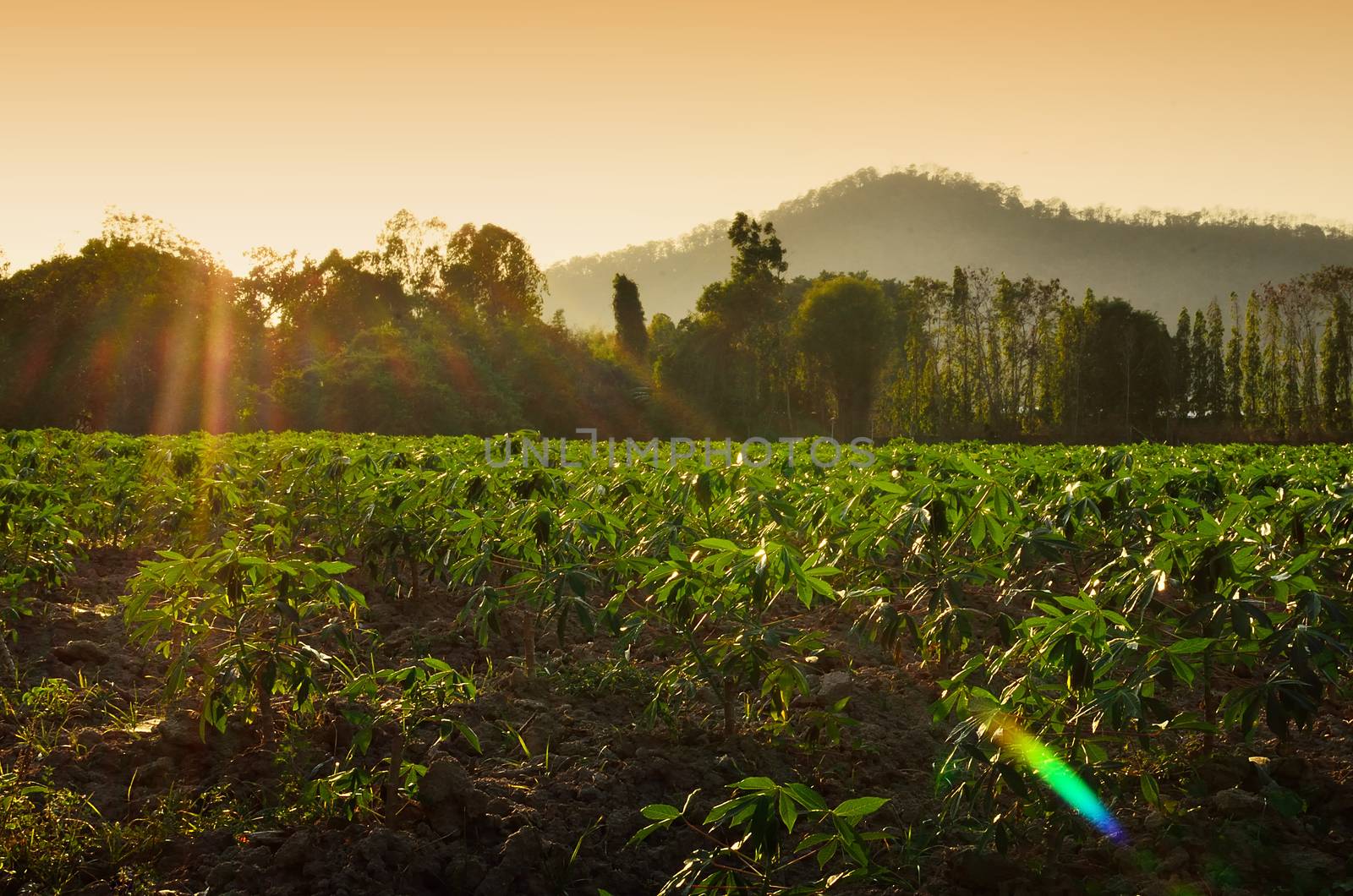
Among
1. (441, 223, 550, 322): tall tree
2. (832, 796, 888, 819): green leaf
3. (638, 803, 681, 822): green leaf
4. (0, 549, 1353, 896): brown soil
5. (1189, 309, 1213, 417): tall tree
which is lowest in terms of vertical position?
(0, 549, 1353, 896): brown soil

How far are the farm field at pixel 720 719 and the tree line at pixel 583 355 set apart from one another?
1110 inches

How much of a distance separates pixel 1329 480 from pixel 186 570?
571cm

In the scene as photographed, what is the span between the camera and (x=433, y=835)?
9.32ft

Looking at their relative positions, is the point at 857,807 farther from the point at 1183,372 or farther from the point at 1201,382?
the point at 1201,382

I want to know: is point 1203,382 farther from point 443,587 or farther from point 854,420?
point 443,587

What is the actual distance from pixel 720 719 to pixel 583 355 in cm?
3929

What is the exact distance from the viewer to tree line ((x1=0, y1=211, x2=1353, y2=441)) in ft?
111

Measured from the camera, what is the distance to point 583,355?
42.5m

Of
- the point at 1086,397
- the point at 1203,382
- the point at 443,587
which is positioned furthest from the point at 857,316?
the point at 443,587

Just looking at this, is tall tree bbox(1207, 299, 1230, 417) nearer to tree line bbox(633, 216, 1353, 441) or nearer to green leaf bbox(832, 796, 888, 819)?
tree line bbox(633, 216, 1353, 441)

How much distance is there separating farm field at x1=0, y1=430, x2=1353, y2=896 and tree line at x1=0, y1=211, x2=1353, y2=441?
28199 mm

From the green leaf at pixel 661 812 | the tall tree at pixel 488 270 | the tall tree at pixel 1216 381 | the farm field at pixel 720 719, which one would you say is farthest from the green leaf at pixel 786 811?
the tall tree at pixel 1216 381

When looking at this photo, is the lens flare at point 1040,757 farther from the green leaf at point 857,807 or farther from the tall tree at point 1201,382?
the tall tree at point 1201,382

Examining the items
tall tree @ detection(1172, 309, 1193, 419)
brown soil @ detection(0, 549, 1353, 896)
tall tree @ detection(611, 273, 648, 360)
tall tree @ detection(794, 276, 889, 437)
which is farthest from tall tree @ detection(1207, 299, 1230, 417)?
brown soil @ detection(0, 549, 1353, 896)
